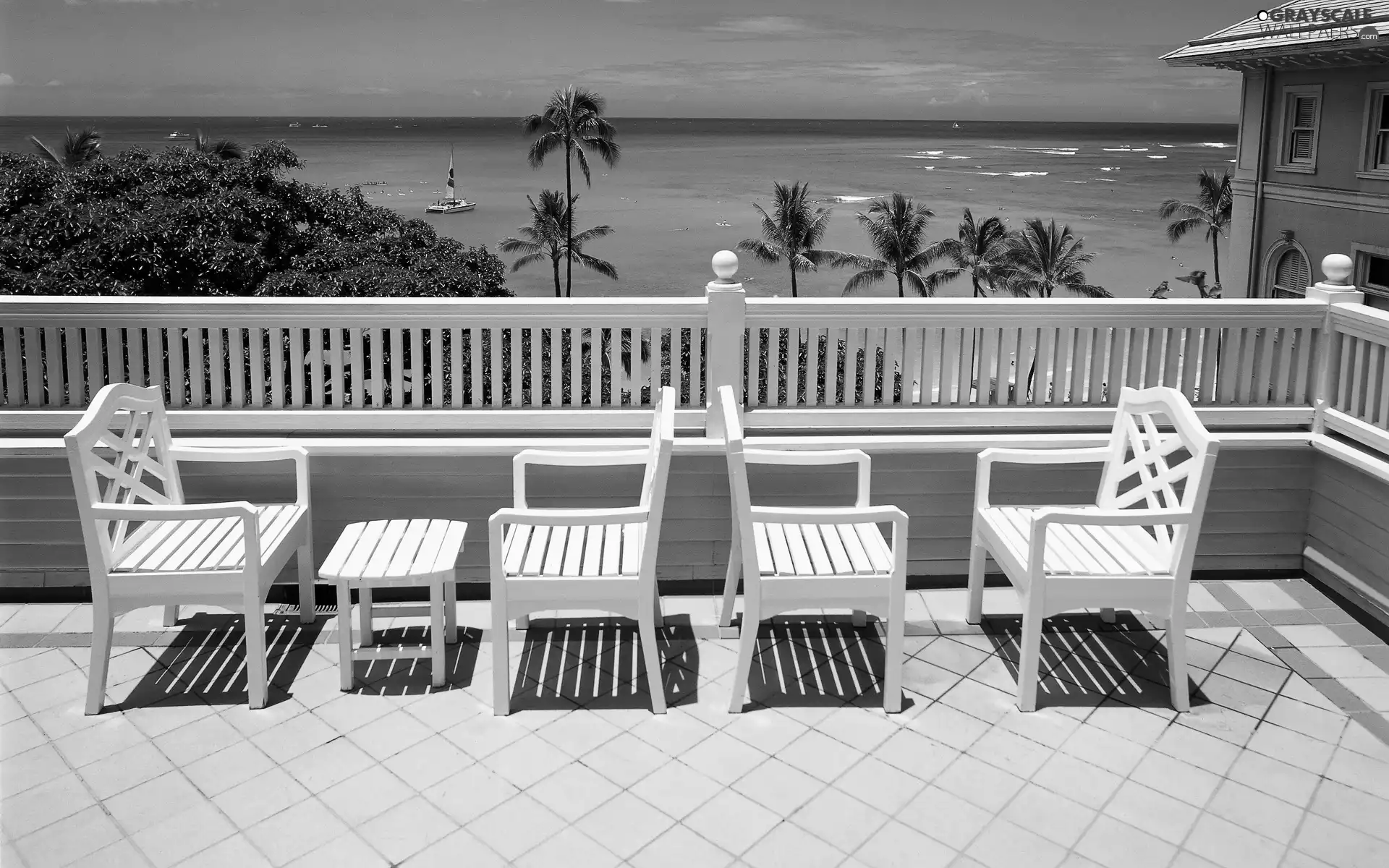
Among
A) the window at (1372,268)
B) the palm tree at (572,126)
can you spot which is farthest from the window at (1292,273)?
the palm tree at (572,126)

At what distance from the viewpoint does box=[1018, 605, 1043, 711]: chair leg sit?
3.99m

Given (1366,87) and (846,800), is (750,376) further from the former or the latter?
(1366,87)

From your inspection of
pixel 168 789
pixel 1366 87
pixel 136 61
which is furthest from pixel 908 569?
pixel 136 61

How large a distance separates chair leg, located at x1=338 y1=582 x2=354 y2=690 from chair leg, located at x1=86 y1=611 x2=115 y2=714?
727 millimetres

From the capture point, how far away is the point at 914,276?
4656 cm

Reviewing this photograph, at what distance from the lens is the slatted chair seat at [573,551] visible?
3.96 m

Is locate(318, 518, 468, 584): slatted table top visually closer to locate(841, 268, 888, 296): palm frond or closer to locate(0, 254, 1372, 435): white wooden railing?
locate(0, 254, 1372, 435): white wooden railing

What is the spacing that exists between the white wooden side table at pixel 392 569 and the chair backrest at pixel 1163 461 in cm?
252

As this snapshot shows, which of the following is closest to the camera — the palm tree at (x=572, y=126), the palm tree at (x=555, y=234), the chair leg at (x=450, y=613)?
the chair leg at (x=450, y=613)

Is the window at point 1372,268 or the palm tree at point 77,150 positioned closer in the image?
the window at point 1372,268

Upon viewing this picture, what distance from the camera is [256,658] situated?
13.1 feet

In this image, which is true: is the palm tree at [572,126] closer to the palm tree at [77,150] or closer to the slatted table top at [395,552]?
the palm tree at [77,150]

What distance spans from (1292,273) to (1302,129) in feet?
10.4

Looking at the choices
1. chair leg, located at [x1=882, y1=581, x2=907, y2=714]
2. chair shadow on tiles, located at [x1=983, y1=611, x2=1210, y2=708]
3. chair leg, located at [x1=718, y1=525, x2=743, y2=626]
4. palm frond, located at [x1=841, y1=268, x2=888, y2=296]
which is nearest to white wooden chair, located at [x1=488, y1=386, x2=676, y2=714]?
chair leg, located at [x1=718, y1=525, x2=743, y2=626]
